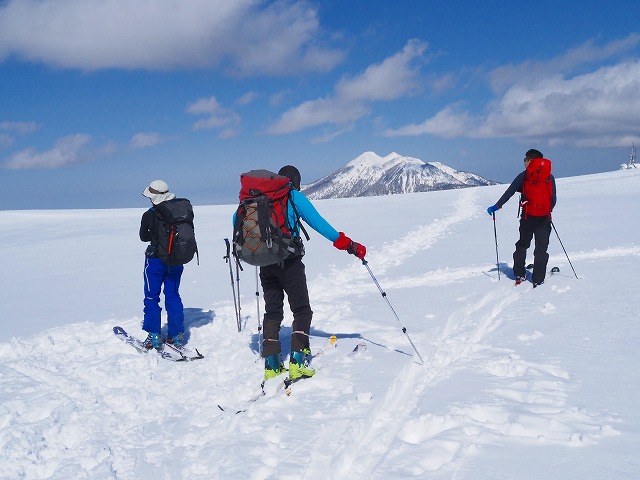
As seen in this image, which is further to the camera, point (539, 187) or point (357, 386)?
point (539, 187)

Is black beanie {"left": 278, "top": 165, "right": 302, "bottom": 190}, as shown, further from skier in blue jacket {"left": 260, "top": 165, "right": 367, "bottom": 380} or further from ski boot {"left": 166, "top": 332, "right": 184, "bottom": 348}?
ski boot {"left": 166, "top": 332, "right": 184, "bottom": 348}

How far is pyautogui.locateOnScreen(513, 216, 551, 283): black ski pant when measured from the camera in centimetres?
836

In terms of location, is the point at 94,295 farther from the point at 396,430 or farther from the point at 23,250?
the point at 23,250

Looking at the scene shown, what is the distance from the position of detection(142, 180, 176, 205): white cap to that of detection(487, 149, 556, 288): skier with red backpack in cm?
566

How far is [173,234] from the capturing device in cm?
620

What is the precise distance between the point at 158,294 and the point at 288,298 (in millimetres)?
2318

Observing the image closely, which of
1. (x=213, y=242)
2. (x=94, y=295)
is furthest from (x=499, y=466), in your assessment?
(x=213, y=242)

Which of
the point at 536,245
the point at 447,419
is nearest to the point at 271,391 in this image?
the point at 447,419

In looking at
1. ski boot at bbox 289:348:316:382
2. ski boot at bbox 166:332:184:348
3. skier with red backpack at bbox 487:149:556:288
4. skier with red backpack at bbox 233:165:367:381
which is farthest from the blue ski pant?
skier with red backpack at bbox 487:149:556:288

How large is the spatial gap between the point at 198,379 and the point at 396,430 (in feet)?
8.72

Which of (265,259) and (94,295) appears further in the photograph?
(94,295)

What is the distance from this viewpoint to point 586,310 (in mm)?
6367

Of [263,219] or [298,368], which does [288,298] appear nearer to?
[298,368]

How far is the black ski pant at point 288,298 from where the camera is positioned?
5059mm
